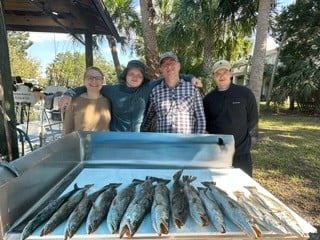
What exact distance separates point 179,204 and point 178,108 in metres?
1.83

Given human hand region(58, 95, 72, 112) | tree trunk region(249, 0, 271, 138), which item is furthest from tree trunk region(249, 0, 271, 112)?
human hand region(58, 95, 72, 112)

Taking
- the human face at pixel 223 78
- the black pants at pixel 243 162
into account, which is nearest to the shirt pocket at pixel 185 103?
the human face at pixel 223 78

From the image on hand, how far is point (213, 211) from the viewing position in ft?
5.95

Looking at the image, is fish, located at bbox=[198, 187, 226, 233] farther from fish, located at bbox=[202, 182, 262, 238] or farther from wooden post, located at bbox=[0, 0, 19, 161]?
wooden post, located at bbox=[0, 0, 19, 161]

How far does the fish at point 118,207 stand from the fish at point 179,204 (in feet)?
0.77

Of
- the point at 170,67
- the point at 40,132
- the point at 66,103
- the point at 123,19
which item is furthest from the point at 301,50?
the point at 66,103

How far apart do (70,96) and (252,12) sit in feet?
32.0

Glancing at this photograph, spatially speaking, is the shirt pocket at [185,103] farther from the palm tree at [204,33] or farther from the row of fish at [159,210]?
the palm tree at [204,33]

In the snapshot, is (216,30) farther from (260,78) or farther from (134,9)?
(134,9)

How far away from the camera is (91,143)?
327 centimetres

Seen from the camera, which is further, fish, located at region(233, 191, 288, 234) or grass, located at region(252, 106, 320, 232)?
grass, located at region(252, 106, 320, 232)

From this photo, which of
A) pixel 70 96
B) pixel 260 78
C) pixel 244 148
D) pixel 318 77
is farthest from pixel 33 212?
pixel 318 77

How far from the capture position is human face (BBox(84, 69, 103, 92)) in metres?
3.68

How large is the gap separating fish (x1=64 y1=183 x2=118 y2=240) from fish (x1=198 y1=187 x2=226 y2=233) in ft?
1.95
